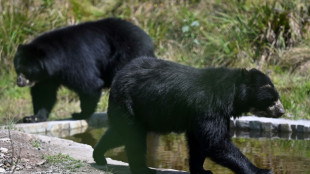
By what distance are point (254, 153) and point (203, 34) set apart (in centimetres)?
665

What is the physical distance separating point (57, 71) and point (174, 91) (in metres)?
4.85

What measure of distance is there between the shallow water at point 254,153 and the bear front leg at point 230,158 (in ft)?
3.19

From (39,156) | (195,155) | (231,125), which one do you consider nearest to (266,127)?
(231,125)

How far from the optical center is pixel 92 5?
16141 millimetres

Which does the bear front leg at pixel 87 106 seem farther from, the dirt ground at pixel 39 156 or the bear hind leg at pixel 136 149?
the bear hind leg at pixel 136 149

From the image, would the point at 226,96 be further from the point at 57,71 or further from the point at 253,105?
the point at 57,71

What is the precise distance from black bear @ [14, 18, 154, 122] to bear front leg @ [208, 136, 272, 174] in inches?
191

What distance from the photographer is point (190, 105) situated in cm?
545

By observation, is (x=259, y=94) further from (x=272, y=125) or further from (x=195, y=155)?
(x=272, y=125)

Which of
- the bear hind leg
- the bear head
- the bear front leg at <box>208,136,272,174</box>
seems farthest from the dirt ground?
the bear head

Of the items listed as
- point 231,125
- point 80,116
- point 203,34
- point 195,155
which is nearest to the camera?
point 195,155

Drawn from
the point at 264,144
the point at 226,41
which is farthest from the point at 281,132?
the point at 226,41

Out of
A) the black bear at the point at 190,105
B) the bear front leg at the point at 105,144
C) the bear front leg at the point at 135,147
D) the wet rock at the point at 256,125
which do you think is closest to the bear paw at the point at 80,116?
the wet rock at the point at 256,125

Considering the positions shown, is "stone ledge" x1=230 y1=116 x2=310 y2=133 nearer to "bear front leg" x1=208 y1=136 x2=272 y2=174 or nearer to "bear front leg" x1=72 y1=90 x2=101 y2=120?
"bear front leg" x1=72 y1=90 x2=101 y2=120
